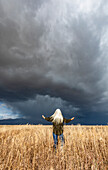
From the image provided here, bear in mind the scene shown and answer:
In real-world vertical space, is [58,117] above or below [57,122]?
above

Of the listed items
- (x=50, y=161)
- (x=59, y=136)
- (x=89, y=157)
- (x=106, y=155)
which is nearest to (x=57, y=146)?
(x=59, y=136)

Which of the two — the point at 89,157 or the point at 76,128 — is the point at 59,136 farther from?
the point at 76,128

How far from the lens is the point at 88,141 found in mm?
6750

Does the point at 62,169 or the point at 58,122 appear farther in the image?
the point at 58,122

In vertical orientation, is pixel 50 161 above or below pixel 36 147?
below

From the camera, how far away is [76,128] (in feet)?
25.5

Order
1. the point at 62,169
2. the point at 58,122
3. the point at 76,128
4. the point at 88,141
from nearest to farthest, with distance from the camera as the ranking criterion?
the point at 62,169, the point at 58,122, the point at 88,141, the point at 76,128

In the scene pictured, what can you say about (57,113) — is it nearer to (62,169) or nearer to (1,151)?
(62,169)

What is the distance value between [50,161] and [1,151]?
234cm

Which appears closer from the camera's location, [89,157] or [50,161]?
[50,161]

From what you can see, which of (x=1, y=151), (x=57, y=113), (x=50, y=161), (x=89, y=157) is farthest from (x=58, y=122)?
(x=1, y=151)

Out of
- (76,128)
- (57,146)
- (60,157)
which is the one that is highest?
(76,128)

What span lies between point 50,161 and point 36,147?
4.73ft

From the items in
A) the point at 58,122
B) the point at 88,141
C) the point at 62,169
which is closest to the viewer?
the point at 62,169
